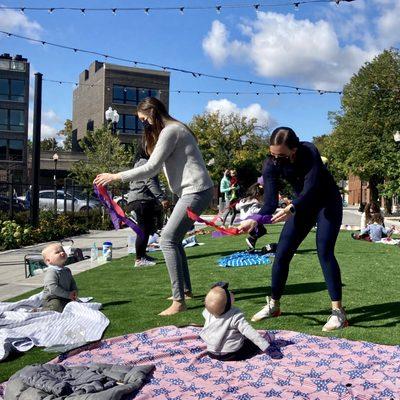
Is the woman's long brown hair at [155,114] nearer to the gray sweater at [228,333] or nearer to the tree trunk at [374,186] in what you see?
the gray sweater at [228,333]

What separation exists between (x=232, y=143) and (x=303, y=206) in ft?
154

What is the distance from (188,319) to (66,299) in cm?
127

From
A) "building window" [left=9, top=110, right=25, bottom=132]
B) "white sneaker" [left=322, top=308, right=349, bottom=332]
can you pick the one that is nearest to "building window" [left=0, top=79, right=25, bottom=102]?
"building window" [left=9, top=110, right=25, bottom=132]

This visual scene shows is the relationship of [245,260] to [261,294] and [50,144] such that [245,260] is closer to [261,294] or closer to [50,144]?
[261,294]

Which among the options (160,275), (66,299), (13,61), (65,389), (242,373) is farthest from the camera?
(13,61)

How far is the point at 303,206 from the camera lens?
447cm

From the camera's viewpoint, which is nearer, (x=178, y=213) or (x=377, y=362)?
(x=377, y=362)

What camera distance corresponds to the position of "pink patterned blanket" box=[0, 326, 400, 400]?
3.17 metres

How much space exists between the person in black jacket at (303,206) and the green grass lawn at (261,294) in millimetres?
395

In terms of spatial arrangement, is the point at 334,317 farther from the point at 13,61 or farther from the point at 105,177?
the point at 13,61

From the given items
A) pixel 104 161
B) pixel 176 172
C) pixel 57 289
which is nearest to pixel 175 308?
pixel 57 289

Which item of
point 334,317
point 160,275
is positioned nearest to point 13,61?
point 160,275

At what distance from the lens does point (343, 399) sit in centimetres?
305

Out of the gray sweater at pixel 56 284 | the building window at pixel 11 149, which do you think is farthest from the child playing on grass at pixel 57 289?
the building window at pixel 11 149
